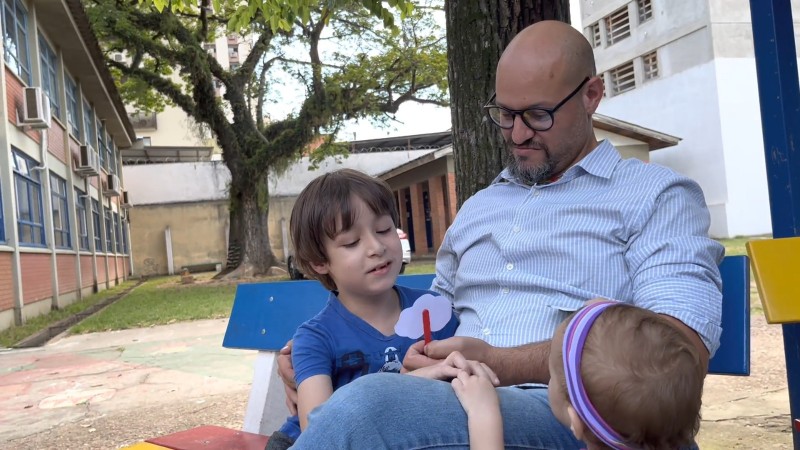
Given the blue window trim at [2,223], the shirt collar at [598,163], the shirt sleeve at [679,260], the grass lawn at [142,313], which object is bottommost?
the grass lawn at [142,313]

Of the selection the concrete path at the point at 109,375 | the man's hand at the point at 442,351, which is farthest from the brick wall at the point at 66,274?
the man's hand at the point at 442,351

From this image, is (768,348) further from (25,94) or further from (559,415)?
(25,94)

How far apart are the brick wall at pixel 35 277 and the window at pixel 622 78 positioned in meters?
23.9

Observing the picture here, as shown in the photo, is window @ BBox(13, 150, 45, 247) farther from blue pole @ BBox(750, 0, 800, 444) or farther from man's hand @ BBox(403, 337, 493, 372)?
blue pole @ BBox(750, 0, 800, 444)

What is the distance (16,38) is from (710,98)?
2215 cm

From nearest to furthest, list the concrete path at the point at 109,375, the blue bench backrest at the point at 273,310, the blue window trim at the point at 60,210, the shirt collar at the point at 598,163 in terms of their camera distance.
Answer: the shirt collar at the point at 598,163 → the blue bench backrest at the point at 273,310 → the concrete path at the point at 109,375 → the blue window trim at the point at 60,210

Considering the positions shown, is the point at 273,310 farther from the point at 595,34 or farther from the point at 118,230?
the point at 595,34

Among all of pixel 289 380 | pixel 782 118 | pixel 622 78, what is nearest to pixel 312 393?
pixel 289 380

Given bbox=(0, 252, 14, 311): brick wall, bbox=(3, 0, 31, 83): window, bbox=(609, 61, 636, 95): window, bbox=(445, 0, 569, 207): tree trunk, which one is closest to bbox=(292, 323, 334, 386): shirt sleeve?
bbox=(445, 0, 569, 207): tree trunk

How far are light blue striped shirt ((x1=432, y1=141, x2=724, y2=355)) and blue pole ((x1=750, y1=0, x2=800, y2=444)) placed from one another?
0.21 m

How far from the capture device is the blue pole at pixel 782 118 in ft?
7.08

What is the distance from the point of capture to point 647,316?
4.66 feet

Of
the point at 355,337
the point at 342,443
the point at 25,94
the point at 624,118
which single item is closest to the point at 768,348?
the point at 355,337

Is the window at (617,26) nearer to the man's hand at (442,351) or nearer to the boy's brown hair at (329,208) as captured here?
the boy's brown hair at (329,208)
